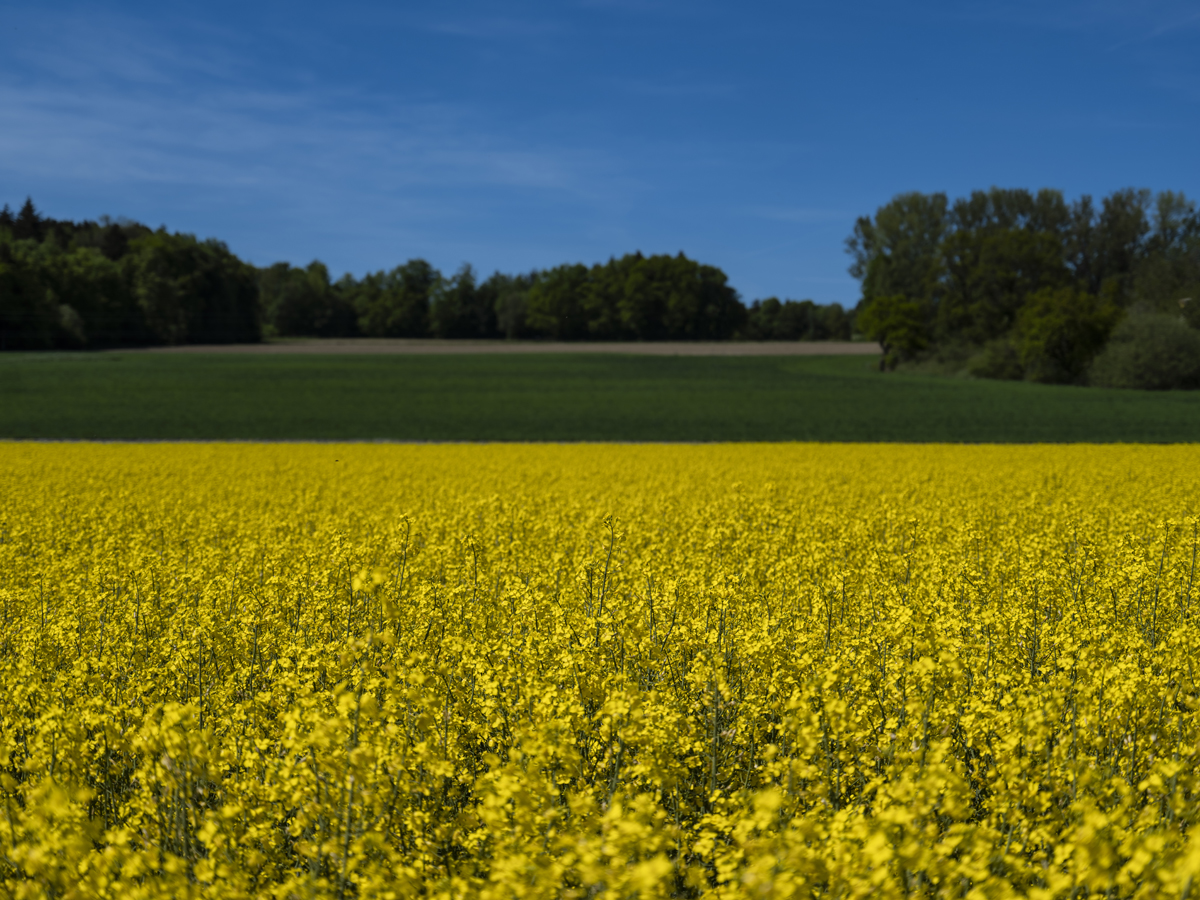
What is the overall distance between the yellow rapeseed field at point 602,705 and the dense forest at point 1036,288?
52.6 metres

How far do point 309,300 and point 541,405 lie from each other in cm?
9836

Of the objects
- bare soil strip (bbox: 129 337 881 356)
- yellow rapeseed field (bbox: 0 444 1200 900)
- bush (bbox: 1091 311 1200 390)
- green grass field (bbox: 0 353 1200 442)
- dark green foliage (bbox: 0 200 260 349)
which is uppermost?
dark green foliage (bbox: 0 200 260 349)

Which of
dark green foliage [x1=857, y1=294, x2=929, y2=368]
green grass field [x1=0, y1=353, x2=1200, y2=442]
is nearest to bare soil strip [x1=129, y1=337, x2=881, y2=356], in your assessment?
dark green foliage [x1=857, y1=294, x2=929, y2=368]

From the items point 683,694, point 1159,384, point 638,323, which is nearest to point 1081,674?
point 683,694

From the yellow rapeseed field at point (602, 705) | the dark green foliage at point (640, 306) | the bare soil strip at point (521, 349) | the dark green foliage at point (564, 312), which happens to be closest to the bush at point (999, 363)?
the bare soil strip at point (521, 349)

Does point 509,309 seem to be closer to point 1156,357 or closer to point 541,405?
point 541,405

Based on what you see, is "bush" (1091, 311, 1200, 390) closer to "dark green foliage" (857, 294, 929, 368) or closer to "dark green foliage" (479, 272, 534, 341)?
"dark green foliage" (857, 294, 929, 368)

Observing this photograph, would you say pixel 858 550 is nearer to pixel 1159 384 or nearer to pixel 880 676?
pixel 880 676

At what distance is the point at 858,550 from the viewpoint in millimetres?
10969

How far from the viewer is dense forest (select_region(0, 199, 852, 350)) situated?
289ft

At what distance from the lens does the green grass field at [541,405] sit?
3809 cm

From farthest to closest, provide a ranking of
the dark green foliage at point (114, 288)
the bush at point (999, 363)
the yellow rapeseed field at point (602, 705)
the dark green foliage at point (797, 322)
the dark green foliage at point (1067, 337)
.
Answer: the dark green foliage at point (797, 322)
the dark green foliage at point (114, 288)
the bush at point (999, 363)
the dark green foliage at point (1067, 337)
the yellow rapeseed field at point (602, 705)

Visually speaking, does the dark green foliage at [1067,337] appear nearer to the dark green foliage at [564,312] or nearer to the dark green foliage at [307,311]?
the dark green foliage at [564,312]

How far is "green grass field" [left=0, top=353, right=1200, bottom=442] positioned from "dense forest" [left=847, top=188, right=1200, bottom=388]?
348 inches
